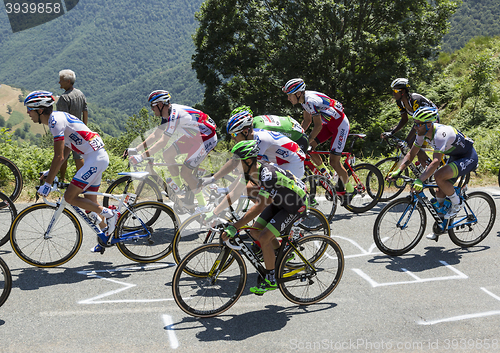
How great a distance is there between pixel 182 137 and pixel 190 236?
1.84 m

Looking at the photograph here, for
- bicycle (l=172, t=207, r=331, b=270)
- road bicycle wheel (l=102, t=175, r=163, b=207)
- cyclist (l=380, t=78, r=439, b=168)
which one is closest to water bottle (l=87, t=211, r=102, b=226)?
road bicycle wheel (l=102, t=175, r=163, b=207)

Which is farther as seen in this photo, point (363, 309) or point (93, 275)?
point (93, 275)

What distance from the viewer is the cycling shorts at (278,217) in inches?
175

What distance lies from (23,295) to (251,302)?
2721mm

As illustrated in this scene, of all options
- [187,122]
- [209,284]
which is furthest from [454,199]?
[187,122]

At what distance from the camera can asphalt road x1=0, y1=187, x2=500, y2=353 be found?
13.1 ft

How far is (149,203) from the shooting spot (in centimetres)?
563

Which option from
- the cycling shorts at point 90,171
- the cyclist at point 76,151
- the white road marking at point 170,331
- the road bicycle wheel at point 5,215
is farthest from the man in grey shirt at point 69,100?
the white road marking at point 170,331

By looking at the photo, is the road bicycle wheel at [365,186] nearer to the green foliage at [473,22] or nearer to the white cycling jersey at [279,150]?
the white cycling jersey at [279,150]

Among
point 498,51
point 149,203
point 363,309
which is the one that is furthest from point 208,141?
point 498,51

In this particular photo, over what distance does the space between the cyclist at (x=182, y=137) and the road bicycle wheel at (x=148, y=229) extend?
2.21ft

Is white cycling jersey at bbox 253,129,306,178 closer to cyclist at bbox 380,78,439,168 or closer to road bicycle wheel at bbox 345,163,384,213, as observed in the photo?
Answer: road bicycle wheel at bbox 345,163,384,213

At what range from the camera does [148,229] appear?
5.73 meters

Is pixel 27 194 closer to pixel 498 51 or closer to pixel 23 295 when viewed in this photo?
pixel 23 295
